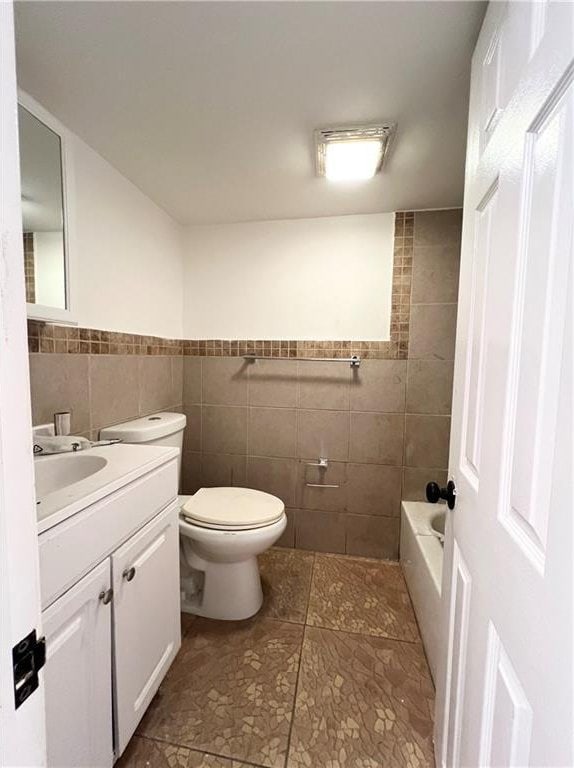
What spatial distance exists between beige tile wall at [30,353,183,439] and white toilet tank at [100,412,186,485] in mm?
49

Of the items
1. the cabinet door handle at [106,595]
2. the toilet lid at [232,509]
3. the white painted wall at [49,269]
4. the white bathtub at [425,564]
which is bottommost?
the white bathtub at [425,564]

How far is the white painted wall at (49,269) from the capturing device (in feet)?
3.64

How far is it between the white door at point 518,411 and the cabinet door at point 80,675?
83 centimetres

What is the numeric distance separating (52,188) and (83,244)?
0.21 metres

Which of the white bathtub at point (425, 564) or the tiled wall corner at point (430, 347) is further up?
the tiled wall corner at point (430, 347)

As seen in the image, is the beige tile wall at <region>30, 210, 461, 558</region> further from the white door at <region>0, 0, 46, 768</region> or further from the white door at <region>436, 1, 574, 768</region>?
the white door at <region>0, 0, 46, 768</region>

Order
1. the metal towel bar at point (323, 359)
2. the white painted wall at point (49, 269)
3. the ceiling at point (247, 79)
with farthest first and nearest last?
the metal towel bar at point (323, 359) → the white painted wall at point (49, 269) → the ceiling at point (247, 79)

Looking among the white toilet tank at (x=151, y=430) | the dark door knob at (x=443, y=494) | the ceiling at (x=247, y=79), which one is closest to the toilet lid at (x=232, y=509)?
the white toilet tank at (x=151, y=430)

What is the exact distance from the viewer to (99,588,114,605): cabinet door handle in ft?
2.70

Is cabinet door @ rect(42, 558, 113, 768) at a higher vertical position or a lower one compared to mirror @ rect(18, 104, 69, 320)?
lower

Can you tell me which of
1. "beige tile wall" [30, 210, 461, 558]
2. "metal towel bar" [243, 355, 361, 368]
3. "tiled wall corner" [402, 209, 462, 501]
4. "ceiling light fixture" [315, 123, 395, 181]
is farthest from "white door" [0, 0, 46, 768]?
"tiled wall corner" [402, 209, 462, 501]

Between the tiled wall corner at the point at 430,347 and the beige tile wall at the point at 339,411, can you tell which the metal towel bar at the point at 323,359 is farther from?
the tiled wall corner at the point at 430,347

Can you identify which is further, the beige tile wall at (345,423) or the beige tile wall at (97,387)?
the beige tile wall at (345,423)

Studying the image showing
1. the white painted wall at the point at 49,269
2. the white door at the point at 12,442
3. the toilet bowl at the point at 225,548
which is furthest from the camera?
the toilet bowl at the point at 225,548
